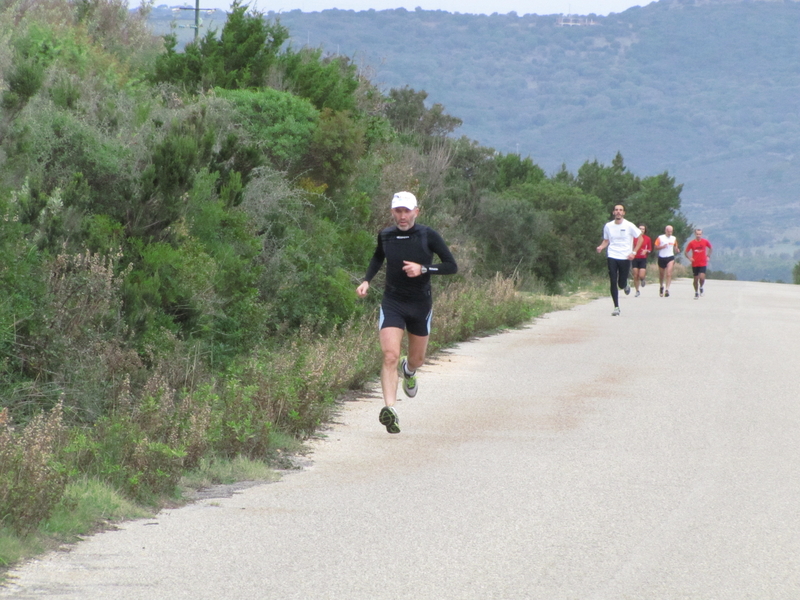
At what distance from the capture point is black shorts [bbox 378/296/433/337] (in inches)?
409

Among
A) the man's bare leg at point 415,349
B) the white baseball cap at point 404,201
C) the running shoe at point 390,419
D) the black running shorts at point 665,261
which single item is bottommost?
the running shoe at point 390,419

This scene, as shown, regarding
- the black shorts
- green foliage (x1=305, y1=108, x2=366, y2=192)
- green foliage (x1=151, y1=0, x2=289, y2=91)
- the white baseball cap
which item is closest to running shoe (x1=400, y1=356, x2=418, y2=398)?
the black shorts

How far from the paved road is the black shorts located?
2.85 ft

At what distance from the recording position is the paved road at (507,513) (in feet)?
18.9

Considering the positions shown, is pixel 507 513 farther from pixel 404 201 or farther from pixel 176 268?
pixel 176 268

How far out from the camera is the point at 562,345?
17938 millimetres

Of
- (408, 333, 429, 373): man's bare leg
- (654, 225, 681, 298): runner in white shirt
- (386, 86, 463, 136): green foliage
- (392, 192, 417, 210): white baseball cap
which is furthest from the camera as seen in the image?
(386, 86, 463, 136): green foliage

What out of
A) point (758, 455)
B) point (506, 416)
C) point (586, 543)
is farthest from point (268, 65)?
point (586, 543)

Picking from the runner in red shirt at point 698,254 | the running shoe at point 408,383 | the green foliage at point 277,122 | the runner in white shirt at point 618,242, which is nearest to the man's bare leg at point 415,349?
the running shoe at point 408,383

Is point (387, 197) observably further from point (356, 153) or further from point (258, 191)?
point (258, 191)

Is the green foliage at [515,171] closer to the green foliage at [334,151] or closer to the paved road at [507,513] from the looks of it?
the green foliage at [334,151]

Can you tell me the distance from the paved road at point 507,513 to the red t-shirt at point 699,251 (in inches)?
691

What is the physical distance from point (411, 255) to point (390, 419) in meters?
1.36

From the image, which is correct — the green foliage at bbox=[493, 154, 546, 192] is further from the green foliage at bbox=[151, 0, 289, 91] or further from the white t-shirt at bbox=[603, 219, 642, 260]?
the green foliage at bbox=[151, 0, 289, 91]
